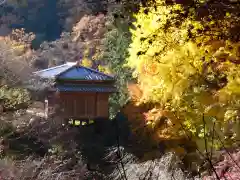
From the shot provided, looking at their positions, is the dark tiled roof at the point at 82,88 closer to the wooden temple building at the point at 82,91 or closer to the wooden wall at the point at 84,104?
the wooden temple building at the point at 82,91

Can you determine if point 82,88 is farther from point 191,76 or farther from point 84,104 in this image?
point 191,76

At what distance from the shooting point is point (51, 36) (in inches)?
1362

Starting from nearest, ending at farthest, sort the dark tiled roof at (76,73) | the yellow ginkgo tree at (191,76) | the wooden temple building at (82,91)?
the yellow ginkgo tree at (191,76) → the wooden temple building at (82,91) → the dark tiled roof at (76,73)

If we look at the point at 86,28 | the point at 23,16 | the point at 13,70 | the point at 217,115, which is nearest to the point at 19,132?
the point at 13,70

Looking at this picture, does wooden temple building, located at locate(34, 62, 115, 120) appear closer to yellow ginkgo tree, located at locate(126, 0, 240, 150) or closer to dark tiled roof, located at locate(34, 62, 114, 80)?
dark tiled roof, located at locate(34, 62, 114, 80)

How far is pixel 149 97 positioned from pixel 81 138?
7.15 m

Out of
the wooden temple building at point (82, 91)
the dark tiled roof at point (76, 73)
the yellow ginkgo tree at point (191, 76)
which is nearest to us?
the yellow ginkgo tree at point (191, 76)

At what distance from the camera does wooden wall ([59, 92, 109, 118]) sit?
71.4ft

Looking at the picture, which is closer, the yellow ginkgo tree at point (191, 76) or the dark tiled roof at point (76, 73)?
the yellow ginkgo tree at point (191, 76)

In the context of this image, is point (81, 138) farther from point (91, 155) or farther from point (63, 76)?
point (63, 76)

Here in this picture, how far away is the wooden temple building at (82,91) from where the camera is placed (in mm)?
21734

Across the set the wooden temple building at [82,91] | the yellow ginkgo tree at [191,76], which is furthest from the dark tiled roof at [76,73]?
the yellow ginkgo tree at [191,76]

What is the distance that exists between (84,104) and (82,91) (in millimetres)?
704

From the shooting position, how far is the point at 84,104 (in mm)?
22172
